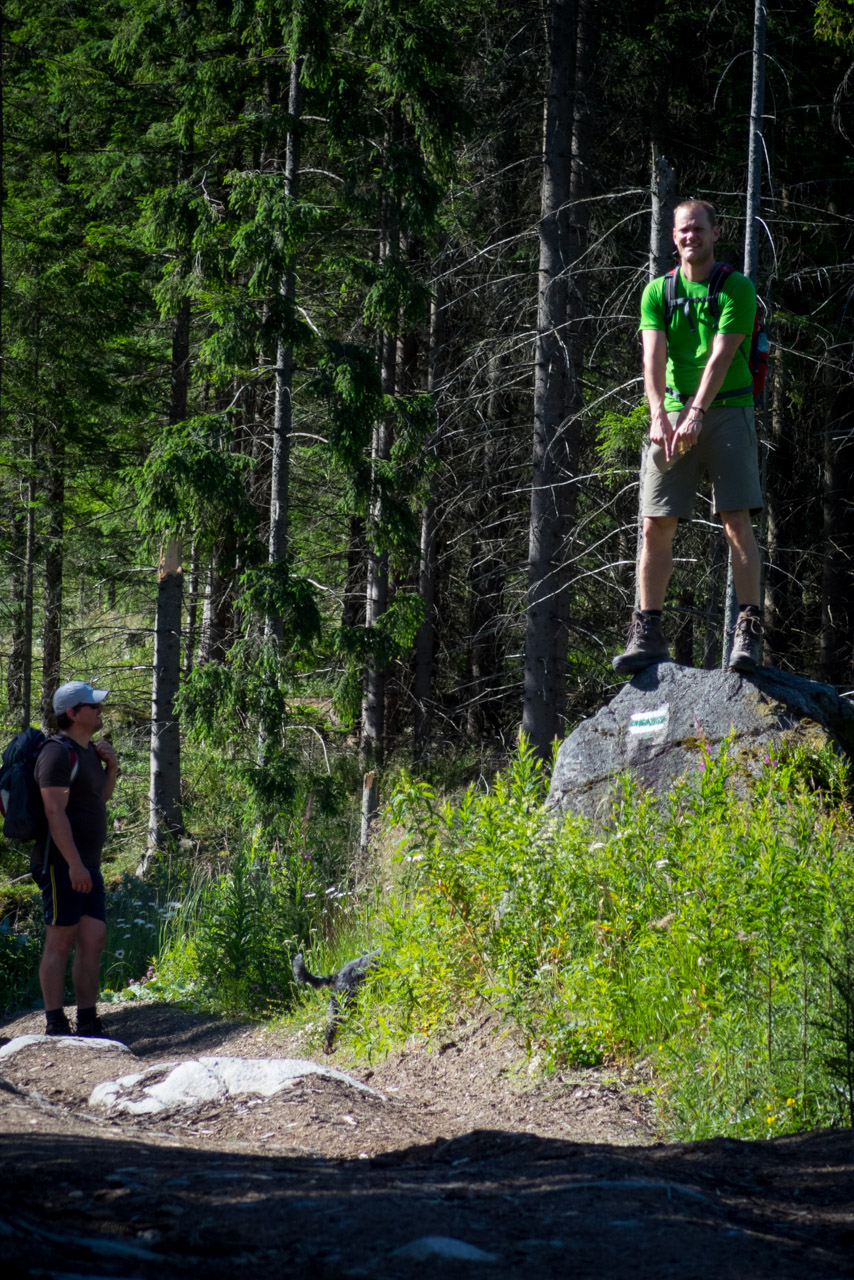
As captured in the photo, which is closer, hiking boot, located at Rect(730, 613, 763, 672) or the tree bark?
hiking boot, located at Rect(730, 613, 763, 672)

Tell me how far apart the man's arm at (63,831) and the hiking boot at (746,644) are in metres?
3.89

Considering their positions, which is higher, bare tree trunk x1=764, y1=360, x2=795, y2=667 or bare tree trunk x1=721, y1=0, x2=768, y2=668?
bare tree trunk x1=721, y1=0, x2=768, y2=668

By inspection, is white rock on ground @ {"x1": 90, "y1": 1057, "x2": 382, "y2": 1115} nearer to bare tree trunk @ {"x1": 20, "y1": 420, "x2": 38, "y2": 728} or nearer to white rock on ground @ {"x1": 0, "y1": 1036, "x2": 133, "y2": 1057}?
white rock on ground @ {"x1": 0, "y1": 1036, "x2": 133, "y2": 1057}

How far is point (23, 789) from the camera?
20.4 ft

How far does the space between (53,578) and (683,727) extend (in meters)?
14.5

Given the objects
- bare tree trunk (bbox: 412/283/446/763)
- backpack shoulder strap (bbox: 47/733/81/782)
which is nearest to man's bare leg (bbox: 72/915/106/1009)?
backpack shoulder strap (bbox: 47/733/81/782)

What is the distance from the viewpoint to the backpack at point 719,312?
236 inches

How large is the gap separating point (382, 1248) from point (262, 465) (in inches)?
575

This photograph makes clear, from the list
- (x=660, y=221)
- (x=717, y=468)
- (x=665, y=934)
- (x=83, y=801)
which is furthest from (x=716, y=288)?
(x=83, y=801)

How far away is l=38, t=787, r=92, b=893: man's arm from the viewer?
614 cm

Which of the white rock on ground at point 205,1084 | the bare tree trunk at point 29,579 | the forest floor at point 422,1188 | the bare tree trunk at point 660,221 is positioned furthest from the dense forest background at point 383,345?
the forest floor at point 422,1188

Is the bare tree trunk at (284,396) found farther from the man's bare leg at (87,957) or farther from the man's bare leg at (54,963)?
the man's bare leg at (54,963)

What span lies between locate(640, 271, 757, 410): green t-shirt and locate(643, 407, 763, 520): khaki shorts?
129 mm

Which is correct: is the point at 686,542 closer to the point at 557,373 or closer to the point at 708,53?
the point at 557,373
